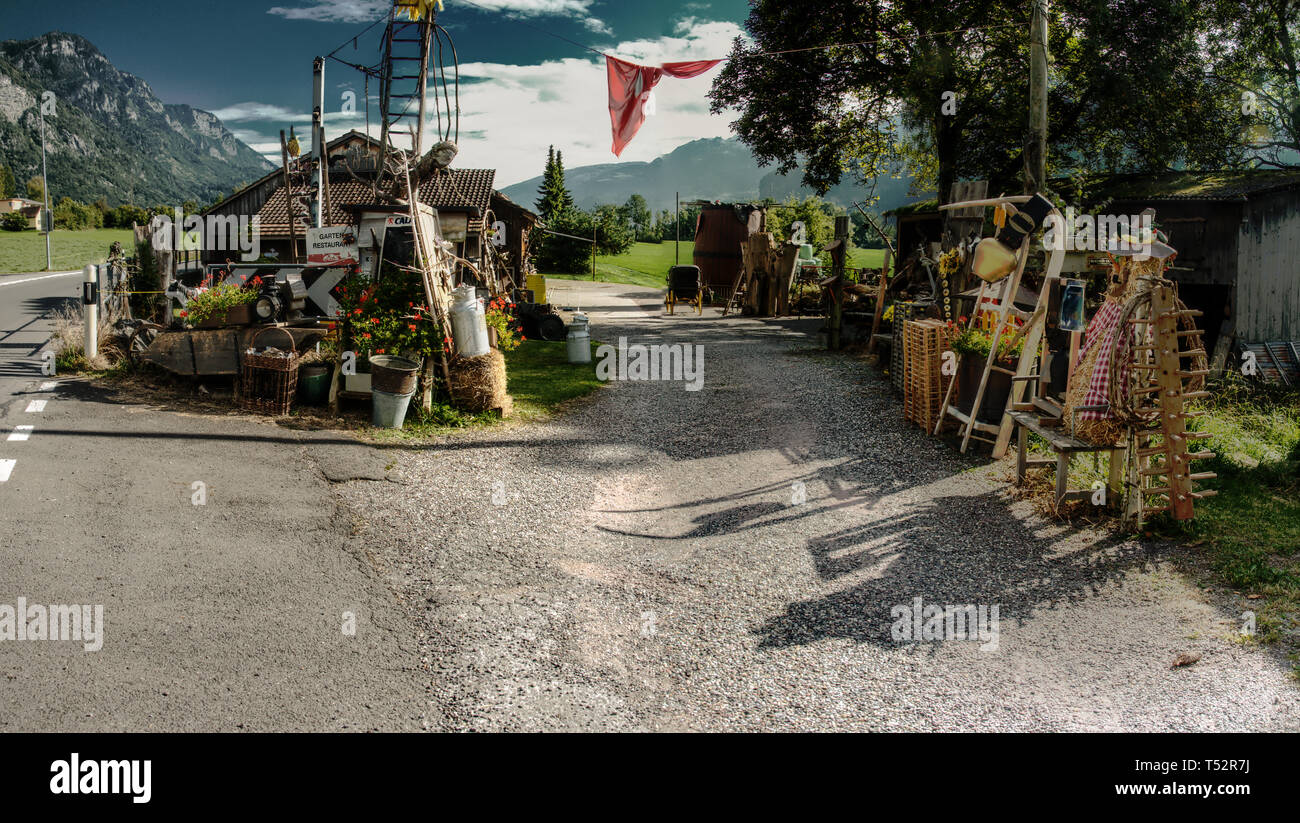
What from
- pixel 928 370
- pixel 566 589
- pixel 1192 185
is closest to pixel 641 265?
pixel 1192 185

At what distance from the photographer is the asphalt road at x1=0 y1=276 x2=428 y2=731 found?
430 cm

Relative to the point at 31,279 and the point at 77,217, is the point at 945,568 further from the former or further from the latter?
the point at 77,217

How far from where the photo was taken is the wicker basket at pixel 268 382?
10438 millimetres

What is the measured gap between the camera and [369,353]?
1066 cm

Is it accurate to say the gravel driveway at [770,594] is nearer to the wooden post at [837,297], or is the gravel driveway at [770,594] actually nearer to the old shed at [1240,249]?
the wooden post at [837,297]

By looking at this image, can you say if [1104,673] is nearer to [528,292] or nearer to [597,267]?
[528,292]

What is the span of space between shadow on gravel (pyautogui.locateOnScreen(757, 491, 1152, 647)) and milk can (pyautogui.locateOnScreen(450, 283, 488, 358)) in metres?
5.60

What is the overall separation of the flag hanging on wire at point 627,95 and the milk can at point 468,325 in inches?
189

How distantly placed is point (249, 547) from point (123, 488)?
2016 millimetres

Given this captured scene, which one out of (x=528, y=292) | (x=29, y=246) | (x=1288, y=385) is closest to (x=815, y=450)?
(x=1288, y=385)

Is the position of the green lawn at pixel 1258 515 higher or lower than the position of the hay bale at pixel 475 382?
lower

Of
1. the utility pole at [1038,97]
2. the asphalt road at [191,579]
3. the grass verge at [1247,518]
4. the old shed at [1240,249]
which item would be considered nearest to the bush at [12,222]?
the asphalt road at [191,579]

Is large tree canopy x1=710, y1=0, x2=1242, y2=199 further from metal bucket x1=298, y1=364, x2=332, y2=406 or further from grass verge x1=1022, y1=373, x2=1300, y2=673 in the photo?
metal bucket x1=298, y1=364, x2=332, y2=406

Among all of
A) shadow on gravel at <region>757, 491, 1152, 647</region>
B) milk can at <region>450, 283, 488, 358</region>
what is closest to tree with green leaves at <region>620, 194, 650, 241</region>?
milk can at <region>450, 283, 488, 358</region>
